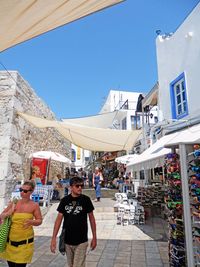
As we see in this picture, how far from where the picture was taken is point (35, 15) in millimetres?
2578

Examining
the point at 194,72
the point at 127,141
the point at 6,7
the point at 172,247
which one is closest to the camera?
the point at 6,7

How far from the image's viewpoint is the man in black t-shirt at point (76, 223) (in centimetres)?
262

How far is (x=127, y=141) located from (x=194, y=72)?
4.97m

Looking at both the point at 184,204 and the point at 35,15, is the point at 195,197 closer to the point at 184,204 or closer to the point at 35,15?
the point at 184,204

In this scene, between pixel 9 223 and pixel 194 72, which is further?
pixel 194 72

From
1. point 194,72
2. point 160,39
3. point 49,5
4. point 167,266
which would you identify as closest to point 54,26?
point 49,5

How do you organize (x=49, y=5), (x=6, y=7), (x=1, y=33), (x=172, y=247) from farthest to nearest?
(x=172, y=247) < (x=1, y=33) < (x=49, y=5) < (x=6, y=7)

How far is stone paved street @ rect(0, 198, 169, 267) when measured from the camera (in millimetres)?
4082

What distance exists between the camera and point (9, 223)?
2600mm

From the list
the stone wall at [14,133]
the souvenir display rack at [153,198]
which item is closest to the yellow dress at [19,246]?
the stone wall at [14,133]

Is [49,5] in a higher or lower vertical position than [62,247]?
higher

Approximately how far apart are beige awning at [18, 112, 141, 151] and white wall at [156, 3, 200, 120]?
2.21 m

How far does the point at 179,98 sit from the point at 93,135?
404 centimetres

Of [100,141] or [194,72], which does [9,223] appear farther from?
[100,141]
